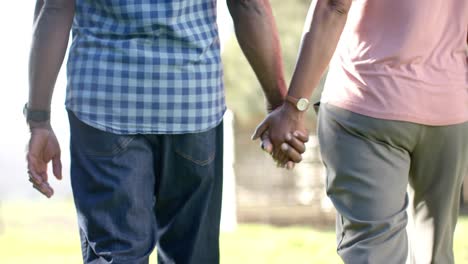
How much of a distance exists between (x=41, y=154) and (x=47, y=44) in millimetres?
321

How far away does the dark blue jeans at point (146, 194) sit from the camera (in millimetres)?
2693

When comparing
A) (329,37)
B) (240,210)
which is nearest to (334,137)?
(329,37)

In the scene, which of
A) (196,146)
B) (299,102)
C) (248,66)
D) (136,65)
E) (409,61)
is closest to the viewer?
(136,65)

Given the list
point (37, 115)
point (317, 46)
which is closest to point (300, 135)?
point (317, 46)

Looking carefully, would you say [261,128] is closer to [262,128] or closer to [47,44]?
[262,128]

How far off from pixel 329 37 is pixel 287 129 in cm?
34

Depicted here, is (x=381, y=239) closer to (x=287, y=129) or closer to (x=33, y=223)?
(x=287, y=129)

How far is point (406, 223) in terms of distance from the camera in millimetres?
3027

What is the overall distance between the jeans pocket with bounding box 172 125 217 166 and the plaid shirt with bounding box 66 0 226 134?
34 mm

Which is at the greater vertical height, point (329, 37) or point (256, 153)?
point (329, 37)

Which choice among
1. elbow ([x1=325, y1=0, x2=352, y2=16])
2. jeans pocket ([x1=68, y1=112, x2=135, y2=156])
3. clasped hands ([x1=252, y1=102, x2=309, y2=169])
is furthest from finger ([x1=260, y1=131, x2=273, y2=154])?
jeans pocket ([x1=68, y1=112, x2=135, y2=156])

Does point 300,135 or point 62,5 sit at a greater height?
point 62,5

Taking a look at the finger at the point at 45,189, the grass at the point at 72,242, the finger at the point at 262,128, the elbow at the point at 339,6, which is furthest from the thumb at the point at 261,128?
the grass at the point at 72,242

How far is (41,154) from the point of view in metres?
2.83
